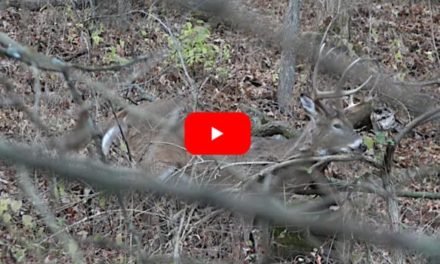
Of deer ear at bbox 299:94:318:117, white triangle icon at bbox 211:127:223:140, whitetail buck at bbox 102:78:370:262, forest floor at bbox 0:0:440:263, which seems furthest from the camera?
deer ear at bbox 299:94:318:117

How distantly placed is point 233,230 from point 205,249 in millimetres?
228

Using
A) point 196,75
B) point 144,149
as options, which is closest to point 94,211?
point 144,149

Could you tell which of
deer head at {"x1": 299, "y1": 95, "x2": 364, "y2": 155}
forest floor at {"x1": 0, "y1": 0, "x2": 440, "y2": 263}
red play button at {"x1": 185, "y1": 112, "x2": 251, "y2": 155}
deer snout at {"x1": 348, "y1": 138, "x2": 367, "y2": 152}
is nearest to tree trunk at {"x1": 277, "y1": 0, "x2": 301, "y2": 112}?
forest floor at {"x1": 0, "y1": 0, "x2": 440, "y2": 263}

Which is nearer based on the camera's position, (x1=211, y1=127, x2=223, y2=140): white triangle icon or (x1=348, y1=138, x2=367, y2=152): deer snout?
(x1=211, y1=127, x2=223, y2=140): white triangle icon

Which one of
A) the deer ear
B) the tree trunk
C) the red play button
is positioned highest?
the red play button

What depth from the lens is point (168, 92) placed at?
7.97 m

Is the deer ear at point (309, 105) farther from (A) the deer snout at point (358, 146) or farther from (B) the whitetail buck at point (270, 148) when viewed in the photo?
(A) the deer snout at point (358, 146)

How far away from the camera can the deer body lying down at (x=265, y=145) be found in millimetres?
5555

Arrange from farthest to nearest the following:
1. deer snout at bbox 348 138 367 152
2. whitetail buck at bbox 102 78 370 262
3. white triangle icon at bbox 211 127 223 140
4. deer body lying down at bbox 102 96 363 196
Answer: deer snout at bbox 348 138 367 152 < deer body lying down at bbox 102 96 363 196 < whitetail buck at bbox 102 78 370 262 < white triangle icon at bbox 211 127 223 140

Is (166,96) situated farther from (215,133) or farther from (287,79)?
(215,133)

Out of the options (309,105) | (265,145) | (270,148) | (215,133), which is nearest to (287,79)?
(309,105)

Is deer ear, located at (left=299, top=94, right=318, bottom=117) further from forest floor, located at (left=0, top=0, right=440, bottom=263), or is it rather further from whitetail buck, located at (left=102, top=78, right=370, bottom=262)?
forest floor, located at (left=0, top=0, right=440, bottom=263)

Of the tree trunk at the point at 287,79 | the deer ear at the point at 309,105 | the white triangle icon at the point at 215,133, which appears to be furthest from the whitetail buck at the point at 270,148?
the tree trunk at the point at 287,79

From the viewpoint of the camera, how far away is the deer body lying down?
18.2ft
